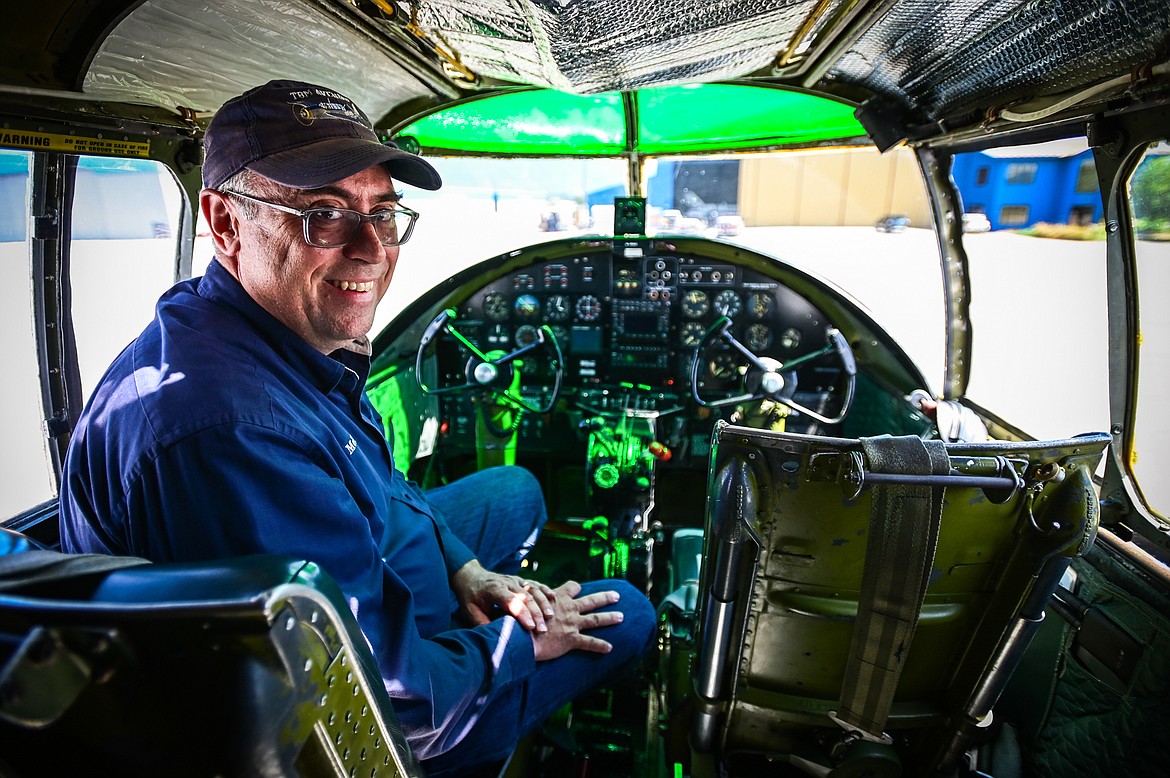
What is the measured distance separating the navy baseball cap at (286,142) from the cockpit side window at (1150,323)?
7.03 ft

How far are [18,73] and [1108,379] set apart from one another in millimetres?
3138

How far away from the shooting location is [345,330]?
1.38m

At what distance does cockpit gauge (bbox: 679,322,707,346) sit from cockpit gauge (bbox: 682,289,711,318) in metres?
0.05

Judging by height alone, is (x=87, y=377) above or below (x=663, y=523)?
above

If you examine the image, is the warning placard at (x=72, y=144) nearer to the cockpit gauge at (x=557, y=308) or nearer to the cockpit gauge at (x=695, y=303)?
the cockpit gauge at (x=557, y=308)

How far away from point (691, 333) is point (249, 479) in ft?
8.64

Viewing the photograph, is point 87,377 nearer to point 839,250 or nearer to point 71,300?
point 71,300

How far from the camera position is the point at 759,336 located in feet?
10.6

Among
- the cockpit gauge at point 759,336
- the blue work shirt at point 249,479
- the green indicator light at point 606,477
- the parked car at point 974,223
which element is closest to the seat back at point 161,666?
the blue work shirt at point 249,479

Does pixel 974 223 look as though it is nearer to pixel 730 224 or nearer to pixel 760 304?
pixel 760 304

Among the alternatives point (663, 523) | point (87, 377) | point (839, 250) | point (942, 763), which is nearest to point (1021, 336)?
point (839, 250)

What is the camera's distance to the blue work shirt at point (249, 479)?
0.95m

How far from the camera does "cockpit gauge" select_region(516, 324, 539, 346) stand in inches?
133

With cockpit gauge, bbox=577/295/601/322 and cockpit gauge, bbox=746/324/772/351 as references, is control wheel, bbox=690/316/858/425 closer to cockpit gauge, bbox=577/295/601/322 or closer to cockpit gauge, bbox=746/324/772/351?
cockpit gauge, bbox=746/324/772/351
